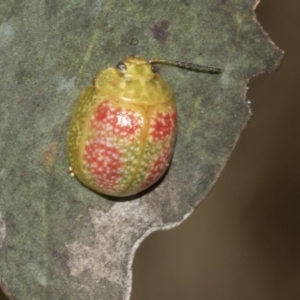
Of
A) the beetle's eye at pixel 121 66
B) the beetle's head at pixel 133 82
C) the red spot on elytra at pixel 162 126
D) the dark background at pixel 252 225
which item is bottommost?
the dark background at pixel 252 225

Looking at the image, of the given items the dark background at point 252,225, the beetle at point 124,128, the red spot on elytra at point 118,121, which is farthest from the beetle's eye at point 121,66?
the dark background at point 252,225

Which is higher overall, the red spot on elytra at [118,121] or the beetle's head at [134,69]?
the beetle's head at [134,69]

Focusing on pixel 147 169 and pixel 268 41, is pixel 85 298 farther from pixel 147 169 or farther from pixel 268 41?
pixel 268 41

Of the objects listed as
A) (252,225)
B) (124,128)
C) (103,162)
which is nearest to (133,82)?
(124,128)

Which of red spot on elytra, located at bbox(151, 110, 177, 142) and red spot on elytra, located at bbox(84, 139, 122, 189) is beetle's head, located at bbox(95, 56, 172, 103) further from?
red spot on elytra, located at bbox(84, 139, 122, 189)

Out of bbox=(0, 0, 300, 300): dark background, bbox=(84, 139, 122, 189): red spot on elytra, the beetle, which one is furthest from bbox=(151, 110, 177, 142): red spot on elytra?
bbox=(0, 0, 300, 300): dark background

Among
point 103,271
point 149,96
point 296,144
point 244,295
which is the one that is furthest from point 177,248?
point 149,96

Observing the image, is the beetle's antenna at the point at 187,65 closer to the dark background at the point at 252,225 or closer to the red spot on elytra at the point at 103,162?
the red spot on elytra at the point at 103,162

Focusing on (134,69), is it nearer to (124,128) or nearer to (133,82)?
(133,82)
